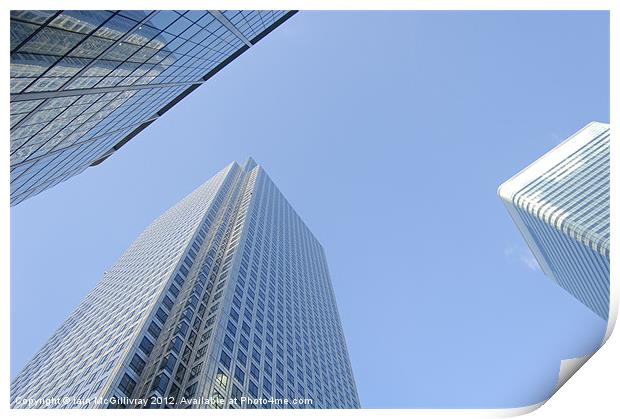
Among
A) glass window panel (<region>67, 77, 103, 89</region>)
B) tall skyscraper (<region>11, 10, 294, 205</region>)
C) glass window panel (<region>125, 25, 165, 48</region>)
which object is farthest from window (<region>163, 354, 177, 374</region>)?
glass window panel (<region>125, 25, 165, 48</region>)

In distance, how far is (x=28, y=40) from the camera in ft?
44.8

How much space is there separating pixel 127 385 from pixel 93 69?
31068 millimetres

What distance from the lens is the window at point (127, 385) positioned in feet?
130

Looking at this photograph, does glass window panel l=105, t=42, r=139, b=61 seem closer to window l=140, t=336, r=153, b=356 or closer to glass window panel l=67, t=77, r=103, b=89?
glass window panel l=67, t=77, r=103, b=89

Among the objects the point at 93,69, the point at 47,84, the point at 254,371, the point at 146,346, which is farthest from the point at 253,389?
the point at 47,84

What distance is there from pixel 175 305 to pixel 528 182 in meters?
88.2

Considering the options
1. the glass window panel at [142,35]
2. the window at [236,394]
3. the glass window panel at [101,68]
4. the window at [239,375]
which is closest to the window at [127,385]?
the window at [236,394]

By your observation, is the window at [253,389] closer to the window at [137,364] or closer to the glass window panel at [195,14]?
the window at [137,364]

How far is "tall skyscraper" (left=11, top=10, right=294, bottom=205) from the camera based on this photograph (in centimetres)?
1513

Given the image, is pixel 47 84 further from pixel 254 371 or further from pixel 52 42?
pixel 254 371

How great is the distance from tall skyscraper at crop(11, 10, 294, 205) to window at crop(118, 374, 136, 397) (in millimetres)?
18483

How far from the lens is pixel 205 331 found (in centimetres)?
5191
